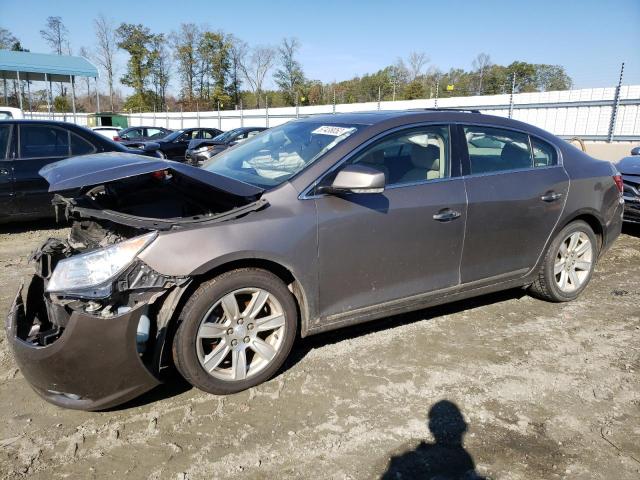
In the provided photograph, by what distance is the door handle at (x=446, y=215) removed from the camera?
3.29 m

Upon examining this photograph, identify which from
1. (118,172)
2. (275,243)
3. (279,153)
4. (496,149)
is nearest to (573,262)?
(496,149)

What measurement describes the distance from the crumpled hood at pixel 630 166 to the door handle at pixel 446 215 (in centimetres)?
510

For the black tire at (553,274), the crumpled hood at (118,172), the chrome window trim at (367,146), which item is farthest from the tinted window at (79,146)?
the black tire at (553,274)

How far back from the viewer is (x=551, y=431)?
2.56 meters

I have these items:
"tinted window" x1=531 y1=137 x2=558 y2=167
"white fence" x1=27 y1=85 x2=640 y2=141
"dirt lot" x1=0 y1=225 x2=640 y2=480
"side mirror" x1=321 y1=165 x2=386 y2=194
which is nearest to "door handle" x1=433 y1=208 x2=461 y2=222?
"side mirror" x1=321 y1=165 x2=386 y2=194

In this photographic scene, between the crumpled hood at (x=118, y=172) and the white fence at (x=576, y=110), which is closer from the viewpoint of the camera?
the crumpled hood at (x=118, y=172)

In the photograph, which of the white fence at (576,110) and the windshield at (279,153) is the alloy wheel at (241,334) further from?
the white fence at (576,110)

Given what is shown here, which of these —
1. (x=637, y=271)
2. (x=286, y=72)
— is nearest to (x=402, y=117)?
(x=637, y=271)

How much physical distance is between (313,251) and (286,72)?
64.8 metres

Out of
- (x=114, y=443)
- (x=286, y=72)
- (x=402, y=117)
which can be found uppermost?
(x=286, y=72)

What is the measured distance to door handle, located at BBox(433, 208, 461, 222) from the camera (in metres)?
3.29

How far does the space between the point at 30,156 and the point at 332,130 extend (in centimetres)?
494

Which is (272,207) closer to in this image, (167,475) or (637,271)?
(167,475)

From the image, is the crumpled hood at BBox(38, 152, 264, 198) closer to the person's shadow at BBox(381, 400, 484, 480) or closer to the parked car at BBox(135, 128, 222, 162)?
the person's shadow at BBox(381, 400, 484, 480)
